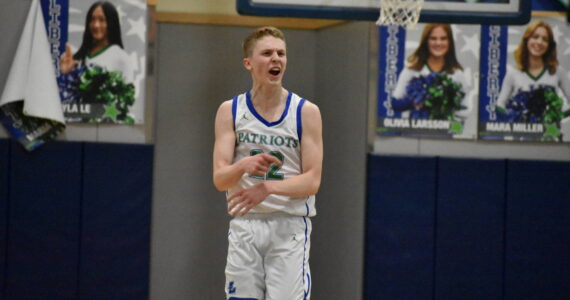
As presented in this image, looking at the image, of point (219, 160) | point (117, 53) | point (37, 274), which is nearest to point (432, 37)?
point (117, 53)

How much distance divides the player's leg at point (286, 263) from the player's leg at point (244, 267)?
0.06m

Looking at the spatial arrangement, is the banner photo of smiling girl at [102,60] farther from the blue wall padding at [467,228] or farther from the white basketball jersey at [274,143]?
the white basketball jersey at [274,143]

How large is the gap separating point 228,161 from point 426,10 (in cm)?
217

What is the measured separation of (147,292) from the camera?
6895 millimetres

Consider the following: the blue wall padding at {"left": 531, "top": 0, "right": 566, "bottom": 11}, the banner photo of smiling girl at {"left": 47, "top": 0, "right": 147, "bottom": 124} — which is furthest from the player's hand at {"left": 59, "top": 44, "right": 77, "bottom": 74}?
the blue wall padding at {"left": 531, "top": 0, "right": 566, "bottom": 11}

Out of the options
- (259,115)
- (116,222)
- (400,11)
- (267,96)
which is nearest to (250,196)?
(259,115)

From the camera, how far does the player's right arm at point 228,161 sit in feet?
13.6

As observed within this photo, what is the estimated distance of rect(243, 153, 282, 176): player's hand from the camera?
4145 millimetres

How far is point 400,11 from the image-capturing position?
5930mm

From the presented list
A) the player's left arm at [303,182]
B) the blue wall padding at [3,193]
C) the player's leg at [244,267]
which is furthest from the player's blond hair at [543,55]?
the blue wall padding at [3,193]

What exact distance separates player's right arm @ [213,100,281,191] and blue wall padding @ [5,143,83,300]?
8.49 feet

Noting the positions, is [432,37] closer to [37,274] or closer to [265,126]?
[265,126]

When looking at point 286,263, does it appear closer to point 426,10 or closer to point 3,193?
point 426,10

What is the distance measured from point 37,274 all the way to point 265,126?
3.18 m
